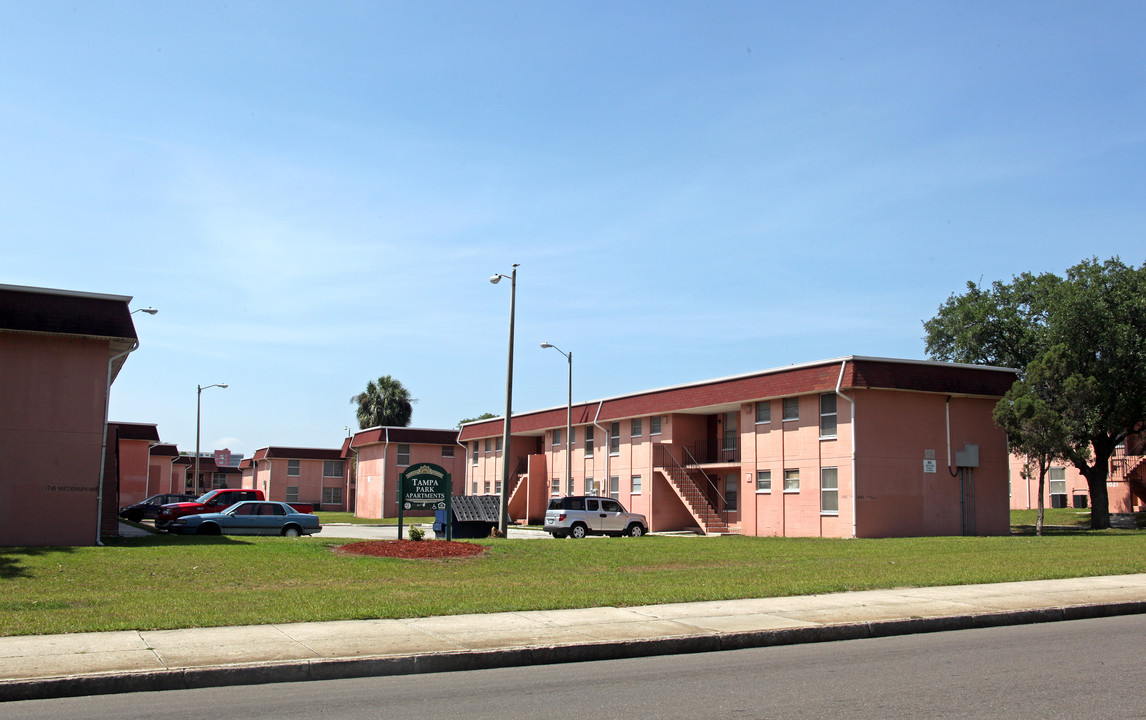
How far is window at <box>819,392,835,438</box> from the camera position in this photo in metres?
32.2

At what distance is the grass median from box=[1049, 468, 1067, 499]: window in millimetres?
36333

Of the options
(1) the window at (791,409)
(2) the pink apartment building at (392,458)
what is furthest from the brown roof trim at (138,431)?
(1) the window at (791,409)

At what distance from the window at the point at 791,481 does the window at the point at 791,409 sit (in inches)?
73.3

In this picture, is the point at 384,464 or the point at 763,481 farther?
the point at 384,464

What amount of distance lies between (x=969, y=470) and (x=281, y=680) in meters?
29.1

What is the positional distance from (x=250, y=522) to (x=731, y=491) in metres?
18.9

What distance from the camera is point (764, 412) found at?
35812mm

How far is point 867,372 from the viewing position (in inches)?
1212

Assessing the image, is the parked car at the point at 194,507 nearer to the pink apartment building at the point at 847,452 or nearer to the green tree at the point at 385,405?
the pink apartment building at the point at 847,452

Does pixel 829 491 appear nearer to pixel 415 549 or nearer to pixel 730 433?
pixel 730 433

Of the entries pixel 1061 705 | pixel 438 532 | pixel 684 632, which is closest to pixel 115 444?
pixel 438 532

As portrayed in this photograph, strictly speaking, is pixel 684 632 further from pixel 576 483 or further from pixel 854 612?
pixel 576 483

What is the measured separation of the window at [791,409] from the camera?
33875 millimetres

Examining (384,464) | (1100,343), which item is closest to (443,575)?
(1100,343)
